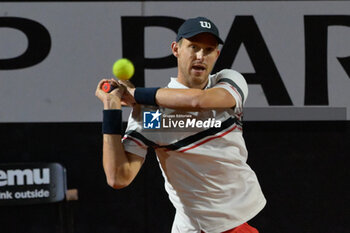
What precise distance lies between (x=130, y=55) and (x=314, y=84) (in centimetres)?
134

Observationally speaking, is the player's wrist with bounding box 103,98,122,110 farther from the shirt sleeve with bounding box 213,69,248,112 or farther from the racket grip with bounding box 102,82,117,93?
the shirt sleeve with bounding box 213,69,248,112

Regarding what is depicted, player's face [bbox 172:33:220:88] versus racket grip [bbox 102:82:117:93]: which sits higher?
player's face [bbox 172:33:220:88]

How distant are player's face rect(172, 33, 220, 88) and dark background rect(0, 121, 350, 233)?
160 centimetres

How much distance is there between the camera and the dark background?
4137 mm

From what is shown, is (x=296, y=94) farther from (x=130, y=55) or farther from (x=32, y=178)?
(x=32, y=178)

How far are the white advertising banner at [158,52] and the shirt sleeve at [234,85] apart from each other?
1469 mm

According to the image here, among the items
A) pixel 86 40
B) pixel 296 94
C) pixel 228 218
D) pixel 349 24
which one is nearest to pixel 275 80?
pixel 296 94

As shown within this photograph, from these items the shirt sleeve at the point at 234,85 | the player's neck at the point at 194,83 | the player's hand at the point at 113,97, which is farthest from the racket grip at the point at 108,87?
the shirt sleeve at the point at 234,85

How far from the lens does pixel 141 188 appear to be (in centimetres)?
415

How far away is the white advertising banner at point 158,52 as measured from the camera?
4102 mm

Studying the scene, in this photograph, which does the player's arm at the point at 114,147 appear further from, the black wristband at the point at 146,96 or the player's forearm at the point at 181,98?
the player's forearm at the point at 181,98

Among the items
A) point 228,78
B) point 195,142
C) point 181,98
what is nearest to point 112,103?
point 181,98

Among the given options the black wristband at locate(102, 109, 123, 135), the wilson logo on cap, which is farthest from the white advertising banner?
the black wristband at locate(102, 109, 123, 135)

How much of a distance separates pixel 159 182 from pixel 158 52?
935 mm
